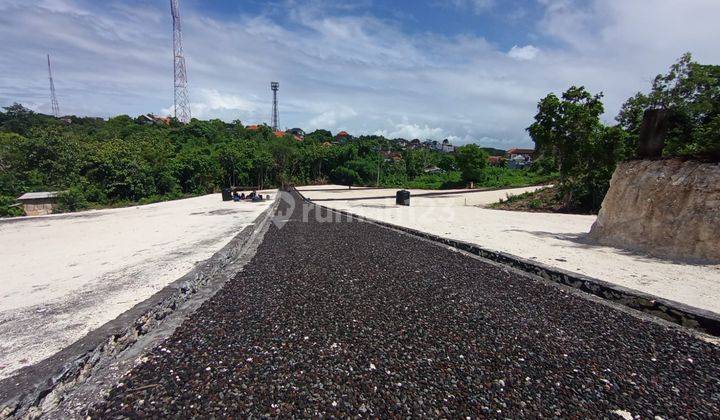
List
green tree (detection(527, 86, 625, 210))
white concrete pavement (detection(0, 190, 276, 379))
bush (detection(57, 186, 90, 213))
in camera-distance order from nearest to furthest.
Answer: white concrete pavement (detection(0, 190, 276, 379)) < green tree (detection(527, 86, 625, 210)) < bush (detection(57, 186, 90, 213))

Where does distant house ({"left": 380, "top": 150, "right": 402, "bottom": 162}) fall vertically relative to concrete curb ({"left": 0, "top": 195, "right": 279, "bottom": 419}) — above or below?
above

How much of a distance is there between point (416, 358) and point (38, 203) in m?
26.0

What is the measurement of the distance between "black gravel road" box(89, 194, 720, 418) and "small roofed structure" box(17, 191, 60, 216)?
22877 mm

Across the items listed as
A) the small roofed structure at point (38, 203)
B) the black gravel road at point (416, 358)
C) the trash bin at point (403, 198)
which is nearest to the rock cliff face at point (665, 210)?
the black gravel road at point (416, 358)

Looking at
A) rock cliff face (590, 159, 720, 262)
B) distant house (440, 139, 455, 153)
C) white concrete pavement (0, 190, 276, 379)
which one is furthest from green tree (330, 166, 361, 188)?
distant house (440, 139, 455, 153)

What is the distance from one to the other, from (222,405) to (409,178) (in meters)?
44.1

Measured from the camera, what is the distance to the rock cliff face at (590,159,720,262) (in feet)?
18.4

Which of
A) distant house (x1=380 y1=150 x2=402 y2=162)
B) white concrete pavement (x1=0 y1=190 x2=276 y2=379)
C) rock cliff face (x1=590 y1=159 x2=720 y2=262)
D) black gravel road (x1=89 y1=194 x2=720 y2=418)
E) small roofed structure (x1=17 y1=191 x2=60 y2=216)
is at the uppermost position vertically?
distant house (x1=380 y1=150 x2=402 y2=162)

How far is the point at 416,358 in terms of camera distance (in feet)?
8.68

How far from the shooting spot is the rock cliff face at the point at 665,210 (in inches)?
221

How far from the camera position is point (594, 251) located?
6.54m

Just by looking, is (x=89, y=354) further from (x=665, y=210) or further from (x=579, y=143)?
(x=579, y=143)

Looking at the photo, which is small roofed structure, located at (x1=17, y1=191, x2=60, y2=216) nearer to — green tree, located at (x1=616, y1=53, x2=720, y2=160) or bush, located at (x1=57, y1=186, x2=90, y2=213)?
bush, located at (x1=57, y1=186, x2=90, y2=213)

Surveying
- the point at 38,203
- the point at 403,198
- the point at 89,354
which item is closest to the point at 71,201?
the point at 38,203
